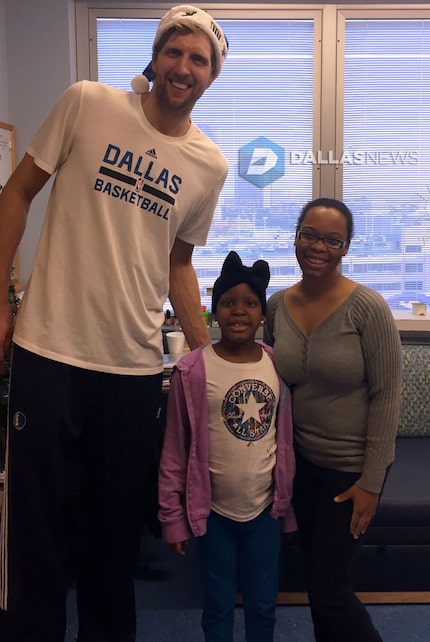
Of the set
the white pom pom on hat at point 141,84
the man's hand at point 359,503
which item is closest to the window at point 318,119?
the white pom pom on hat at point 141,84

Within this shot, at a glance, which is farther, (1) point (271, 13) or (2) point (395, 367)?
(1) point (271, 13)

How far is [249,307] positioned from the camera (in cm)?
157

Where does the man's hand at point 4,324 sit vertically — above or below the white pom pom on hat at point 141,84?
below

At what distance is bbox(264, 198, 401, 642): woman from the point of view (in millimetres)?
1479

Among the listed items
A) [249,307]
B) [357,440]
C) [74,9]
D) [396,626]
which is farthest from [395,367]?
[74,9]

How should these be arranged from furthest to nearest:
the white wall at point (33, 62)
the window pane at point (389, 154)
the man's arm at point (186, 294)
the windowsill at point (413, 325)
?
the window pane at point (389, 154) < the windowsill at point (413, 325) < the white wall at point (33, 62) < the man's arm at point (186, 294)

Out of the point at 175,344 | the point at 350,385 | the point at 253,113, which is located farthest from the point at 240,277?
the point at 253,113

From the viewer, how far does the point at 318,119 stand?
3.23 metres

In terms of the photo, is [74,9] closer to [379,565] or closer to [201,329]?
[201,329]

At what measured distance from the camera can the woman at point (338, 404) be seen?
148 cm

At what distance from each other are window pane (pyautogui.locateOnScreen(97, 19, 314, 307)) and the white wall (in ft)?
0.74

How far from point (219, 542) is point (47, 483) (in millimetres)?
468

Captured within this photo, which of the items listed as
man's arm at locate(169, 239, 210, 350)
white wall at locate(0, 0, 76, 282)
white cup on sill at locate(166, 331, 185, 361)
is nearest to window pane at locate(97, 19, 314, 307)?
white wall at locate(0, 0, 76, 282)

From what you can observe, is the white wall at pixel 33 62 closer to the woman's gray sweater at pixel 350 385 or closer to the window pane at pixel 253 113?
the window pane at pixel 253 113
